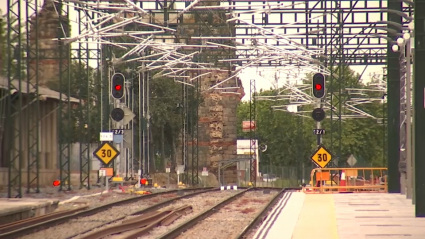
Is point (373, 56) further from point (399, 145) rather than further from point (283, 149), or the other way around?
point (283, 149)

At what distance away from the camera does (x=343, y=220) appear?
23.6 m

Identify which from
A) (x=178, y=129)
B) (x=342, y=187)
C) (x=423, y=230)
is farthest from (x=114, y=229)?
(x=178, y=129)

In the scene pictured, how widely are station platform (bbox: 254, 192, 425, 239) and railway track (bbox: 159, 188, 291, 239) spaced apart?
0.31 metres

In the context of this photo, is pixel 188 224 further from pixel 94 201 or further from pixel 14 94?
pixel 14 94

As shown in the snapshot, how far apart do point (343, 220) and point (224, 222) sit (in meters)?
2.95

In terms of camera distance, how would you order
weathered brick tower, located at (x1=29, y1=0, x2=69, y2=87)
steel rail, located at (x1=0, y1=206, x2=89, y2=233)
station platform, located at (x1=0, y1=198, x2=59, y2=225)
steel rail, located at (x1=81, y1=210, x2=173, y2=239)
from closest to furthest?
steel rail, located at (x1=81, y1=210, x2=173, y2=239) → steel rail, located at (x1=0, y1=206, x2=89, y2=233) → station platform, located at (x1=0, y1=198, x2=59, y2=225) → weathered brick tower, located at (x1=29, y1=0, x2=69, y2=87)

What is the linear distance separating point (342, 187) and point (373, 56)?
24.7 m

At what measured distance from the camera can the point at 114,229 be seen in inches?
787

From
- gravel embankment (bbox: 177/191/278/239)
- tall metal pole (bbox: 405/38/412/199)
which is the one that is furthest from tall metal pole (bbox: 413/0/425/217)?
tall metal pole (bbox: 405/38/412/199)

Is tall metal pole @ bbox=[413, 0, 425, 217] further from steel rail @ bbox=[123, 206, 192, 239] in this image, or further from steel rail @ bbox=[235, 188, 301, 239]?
steel rail @ bbox=[123, 206, 192, 239]

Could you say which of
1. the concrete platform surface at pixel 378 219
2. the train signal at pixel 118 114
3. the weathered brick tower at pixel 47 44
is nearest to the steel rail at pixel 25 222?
the concrete platform surface at pixel 378 219

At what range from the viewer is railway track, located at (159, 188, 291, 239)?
20.0 m

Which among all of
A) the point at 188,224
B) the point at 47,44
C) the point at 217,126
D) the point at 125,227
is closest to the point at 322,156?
the point at 188,224

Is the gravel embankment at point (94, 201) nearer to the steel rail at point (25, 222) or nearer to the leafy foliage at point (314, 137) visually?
the steel rail at point (25, 222)
